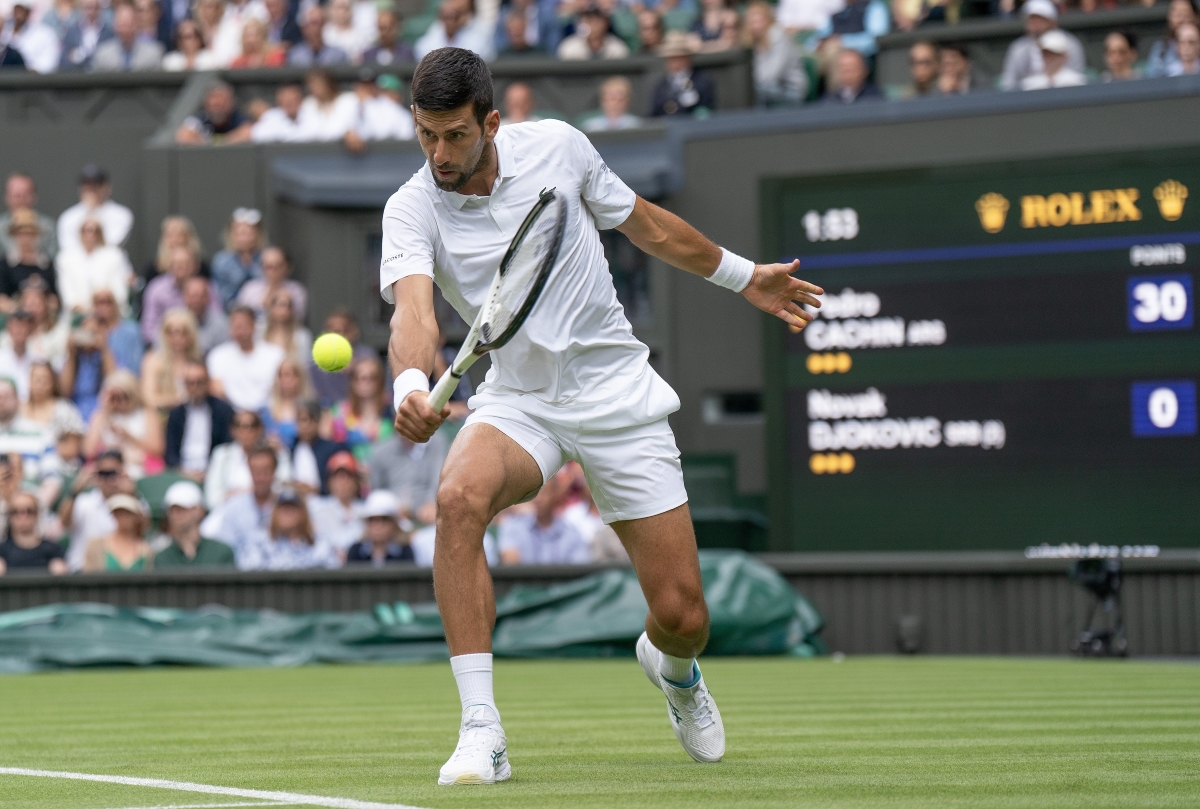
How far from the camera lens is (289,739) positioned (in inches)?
247

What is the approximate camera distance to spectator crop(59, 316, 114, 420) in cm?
1439

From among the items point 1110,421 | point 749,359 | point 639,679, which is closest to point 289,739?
point 639,679

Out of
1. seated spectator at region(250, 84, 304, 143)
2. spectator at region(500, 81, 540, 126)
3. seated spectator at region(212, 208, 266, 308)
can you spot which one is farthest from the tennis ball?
seated spectator at region(250, 84, 304, 143)

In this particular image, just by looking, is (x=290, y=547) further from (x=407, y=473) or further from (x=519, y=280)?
(x=519, y=280)

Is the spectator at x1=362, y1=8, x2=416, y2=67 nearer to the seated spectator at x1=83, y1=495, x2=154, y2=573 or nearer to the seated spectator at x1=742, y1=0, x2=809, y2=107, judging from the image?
the seated spectator at x1=742, y1=0, x2=809, y2=107

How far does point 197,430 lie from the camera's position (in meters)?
13.9

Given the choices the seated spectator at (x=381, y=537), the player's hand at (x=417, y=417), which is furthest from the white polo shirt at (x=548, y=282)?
the seated spectator at (x=381, y=537)

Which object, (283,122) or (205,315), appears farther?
(283,122)

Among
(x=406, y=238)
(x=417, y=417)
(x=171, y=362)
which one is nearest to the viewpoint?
(x=417, y=417)

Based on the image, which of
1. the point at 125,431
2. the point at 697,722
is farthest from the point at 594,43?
the point at 697,722

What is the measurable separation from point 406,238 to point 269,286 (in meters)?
10.2

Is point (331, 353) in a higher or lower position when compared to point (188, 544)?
higher

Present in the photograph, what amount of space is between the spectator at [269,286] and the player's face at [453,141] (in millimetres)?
9895

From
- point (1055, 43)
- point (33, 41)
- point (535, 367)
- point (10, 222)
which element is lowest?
point (10, 222)
